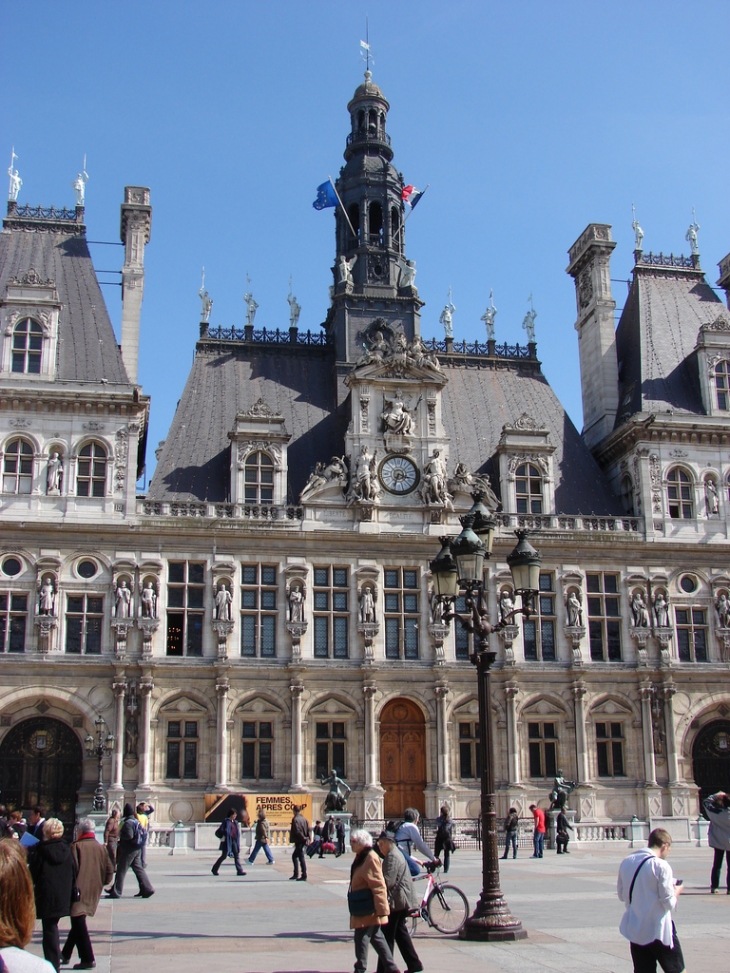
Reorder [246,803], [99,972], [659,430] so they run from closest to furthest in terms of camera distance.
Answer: [99,972] < [246,803] < [659,430]

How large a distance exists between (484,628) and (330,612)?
23613 millimetres

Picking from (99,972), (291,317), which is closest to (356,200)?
(291,317)

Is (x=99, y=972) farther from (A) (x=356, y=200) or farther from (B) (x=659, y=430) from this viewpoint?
(A) (x=356, y=200)

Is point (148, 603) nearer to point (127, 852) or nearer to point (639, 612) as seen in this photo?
point (639, 612)

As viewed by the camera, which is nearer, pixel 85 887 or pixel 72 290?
pixel 85 887

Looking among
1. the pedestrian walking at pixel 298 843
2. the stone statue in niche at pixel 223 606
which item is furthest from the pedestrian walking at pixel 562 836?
the stone statue in niche at pixel 223 606

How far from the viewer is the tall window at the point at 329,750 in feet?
130

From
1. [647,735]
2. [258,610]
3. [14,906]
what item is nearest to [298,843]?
[258,610]

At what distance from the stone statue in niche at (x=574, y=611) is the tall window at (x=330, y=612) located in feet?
28.0

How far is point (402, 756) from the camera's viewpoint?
133 feet

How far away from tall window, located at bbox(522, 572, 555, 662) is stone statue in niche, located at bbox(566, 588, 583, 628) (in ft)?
2.40

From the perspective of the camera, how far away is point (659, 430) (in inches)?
1746

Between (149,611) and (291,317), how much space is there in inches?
641

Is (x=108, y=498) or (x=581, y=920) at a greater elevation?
(x=108, y=498)
